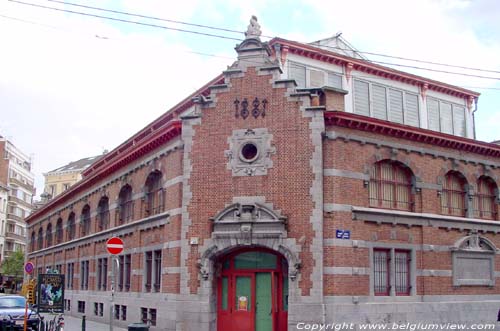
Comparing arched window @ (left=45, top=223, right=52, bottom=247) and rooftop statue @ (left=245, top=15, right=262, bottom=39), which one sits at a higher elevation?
rooftop statue @ (left=245, top=15, right=262, bottom=39)

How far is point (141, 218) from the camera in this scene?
28875 mm

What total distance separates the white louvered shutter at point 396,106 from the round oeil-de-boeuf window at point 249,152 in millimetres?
10668

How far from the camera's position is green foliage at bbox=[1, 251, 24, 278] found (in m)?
76.1

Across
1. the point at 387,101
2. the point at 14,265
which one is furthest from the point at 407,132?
the point at 14,265

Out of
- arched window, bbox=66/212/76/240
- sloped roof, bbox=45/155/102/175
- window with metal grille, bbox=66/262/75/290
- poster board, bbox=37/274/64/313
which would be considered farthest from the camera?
sloped roof, bbox=45/155/102/175

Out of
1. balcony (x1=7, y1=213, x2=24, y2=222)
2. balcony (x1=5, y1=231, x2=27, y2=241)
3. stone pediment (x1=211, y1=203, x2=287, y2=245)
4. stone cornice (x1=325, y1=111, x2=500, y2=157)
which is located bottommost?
stone pediment (x1=211, y1=203, x2=287, y2=245)

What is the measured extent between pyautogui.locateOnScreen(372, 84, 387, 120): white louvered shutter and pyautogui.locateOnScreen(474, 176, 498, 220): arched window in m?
5.87

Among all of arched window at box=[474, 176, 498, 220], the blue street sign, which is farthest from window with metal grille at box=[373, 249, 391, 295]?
arched window at box=[474, 176, 498, 220]

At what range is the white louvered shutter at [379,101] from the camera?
3050cm

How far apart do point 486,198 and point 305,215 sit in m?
9.93

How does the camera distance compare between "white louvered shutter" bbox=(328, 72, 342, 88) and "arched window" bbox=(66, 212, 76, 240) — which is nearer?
"white louvered shutter" bbox=(328, 72, 342, 88)

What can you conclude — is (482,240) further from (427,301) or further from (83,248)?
(83,248)

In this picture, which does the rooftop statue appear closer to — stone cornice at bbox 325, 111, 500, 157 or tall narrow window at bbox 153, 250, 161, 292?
stone cornice at bbox 325, 111, 500, 157

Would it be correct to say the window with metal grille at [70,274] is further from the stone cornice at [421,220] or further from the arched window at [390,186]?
the stone cornice at [421,220]
